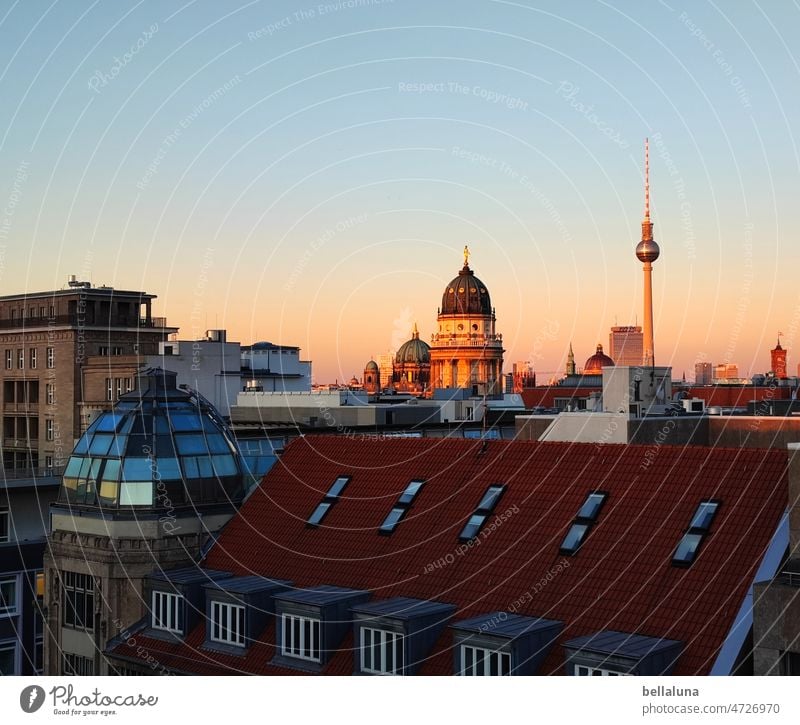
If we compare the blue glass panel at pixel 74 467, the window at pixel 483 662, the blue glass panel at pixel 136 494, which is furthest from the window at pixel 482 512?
the blue glass panel at pixel 74 467

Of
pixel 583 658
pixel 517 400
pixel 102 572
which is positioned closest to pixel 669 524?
pixel 583 658

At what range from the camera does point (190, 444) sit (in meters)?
39.0

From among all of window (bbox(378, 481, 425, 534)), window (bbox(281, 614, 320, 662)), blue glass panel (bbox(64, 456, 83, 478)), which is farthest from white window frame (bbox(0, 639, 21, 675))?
window (bbox(378, 481, 425, 534))

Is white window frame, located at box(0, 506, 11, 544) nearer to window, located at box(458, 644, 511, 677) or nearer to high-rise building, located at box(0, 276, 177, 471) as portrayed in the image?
window, located at box(458, 644, 511, 677)

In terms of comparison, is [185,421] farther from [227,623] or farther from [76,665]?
[76,665]

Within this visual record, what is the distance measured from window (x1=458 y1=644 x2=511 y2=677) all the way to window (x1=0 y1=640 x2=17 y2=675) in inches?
865

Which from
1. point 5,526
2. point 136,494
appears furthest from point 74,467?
point 5,526

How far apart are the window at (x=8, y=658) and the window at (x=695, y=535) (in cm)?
2608

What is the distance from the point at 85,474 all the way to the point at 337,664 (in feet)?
40.7

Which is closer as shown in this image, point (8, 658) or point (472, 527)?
point (472, 527)

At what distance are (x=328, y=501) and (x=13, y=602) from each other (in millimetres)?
14138

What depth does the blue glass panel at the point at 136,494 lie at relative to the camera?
37.5m

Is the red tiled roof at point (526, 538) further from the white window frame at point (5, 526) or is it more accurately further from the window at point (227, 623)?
the white window frame at point (5, 526)
